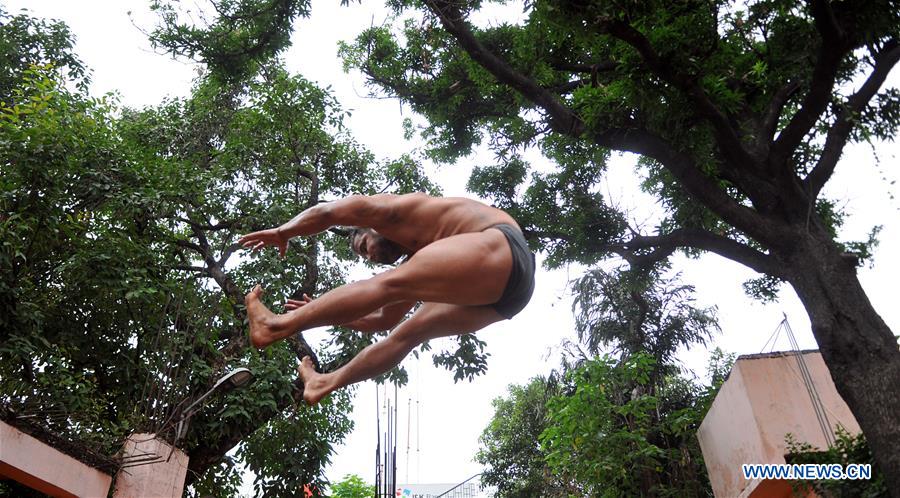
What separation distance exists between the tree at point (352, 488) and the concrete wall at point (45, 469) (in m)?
6.41

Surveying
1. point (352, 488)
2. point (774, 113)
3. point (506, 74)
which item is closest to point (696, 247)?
point (774, 113)

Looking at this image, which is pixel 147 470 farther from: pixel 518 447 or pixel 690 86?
pixel 518 447

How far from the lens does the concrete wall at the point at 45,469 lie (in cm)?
439

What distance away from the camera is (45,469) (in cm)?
463

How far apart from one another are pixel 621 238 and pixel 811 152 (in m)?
2.15

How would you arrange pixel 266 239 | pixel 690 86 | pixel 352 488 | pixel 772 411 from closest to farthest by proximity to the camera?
pixel 266 239 → pixel 690 86 → pixel 772 411 → pixel 352 488

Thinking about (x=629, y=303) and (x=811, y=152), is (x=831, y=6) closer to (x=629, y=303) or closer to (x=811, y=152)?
(x=811, y=152)

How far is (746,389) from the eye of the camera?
6.31m

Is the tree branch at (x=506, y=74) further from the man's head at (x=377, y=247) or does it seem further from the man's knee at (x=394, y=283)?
the man's knee at (x=394, y=283)

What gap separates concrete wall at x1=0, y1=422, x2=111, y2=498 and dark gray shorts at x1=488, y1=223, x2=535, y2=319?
12.2ft

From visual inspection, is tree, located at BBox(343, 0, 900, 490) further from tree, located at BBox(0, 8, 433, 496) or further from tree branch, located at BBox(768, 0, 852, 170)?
tree, located at BBox(0, 8, 433, 496)

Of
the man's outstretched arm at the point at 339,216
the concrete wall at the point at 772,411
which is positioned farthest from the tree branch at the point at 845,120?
the man's outstretched arm at the point at 339,216

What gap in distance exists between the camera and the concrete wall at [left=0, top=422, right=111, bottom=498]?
439cm

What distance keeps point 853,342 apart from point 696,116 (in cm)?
204
